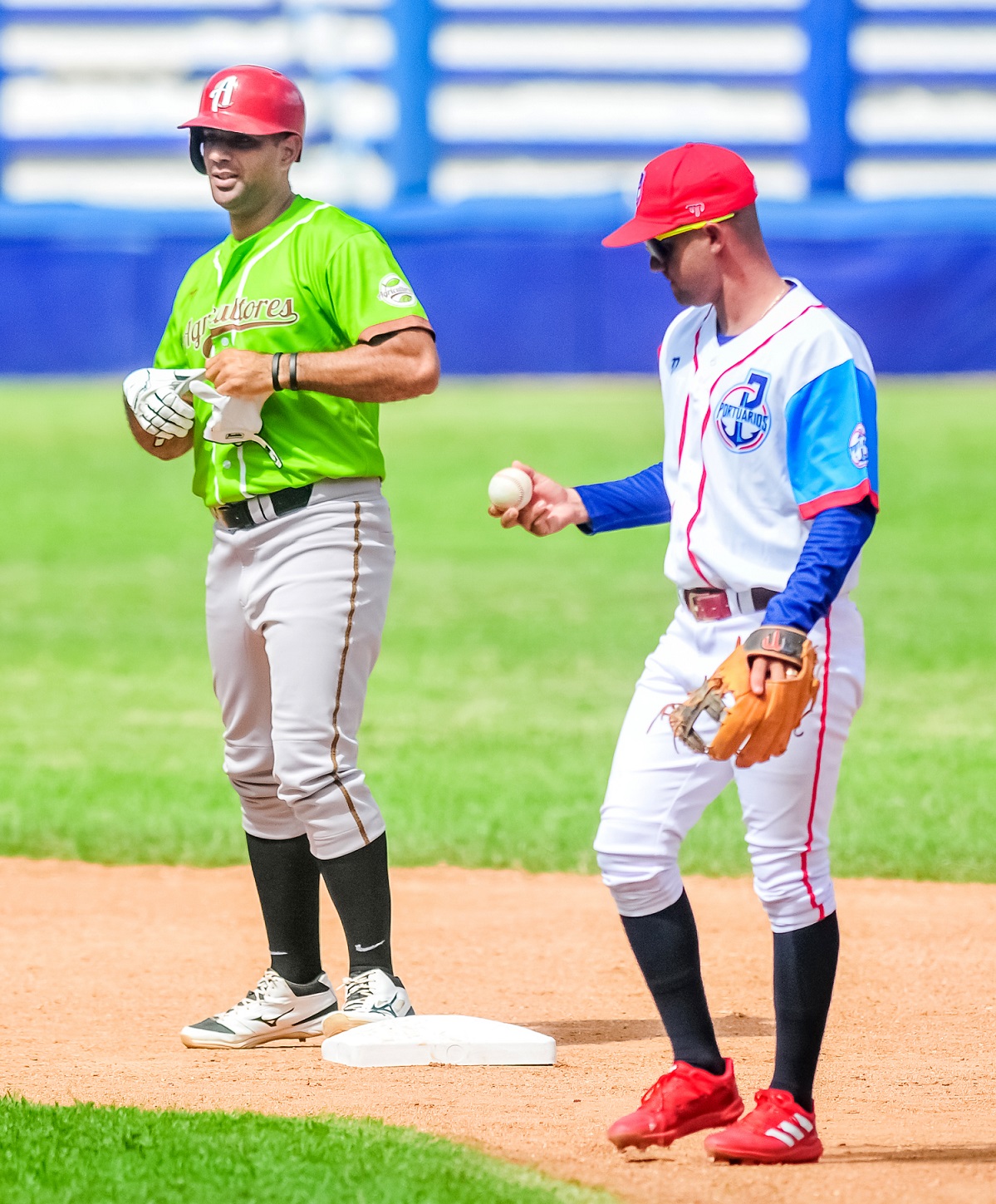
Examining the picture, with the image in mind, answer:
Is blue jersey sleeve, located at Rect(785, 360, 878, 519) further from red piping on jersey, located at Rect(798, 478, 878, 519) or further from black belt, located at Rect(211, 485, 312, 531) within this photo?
black belt, located at Rect(211, 485, 312, 531)

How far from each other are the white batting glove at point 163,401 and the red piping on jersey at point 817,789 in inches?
70.9

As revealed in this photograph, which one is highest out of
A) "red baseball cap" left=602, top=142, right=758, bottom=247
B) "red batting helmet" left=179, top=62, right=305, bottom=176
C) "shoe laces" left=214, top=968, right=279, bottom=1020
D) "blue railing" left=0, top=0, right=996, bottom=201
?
"blue railing" left=0, top=0, right=996, bottom=201

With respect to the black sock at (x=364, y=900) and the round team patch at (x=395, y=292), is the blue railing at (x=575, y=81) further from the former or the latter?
the black sock at (x=364, y=900)

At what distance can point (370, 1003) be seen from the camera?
15.6 feet

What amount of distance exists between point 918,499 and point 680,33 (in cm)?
831

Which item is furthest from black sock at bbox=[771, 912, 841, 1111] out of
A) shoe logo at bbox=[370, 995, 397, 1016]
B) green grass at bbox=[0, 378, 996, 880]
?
green grass at bbox=[0, 378, 996, 880]

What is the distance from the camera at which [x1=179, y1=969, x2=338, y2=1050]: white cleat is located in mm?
4883

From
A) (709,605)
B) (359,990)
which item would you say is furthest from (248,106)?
(359,990)

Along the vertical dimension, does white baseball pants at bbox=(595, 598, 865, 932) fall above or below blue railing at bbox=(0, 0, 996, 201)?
below

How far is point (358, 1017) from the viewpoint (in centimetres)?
475

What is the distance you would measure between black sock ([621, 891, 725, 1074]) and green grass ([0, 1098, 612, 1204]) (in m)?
0.48

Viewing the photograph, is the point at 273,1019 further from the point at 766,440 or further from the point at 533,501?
the point at 766,440

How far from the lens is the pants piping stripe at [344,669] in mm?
4664

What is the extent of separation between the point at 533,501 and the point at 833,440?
782 millimetres
